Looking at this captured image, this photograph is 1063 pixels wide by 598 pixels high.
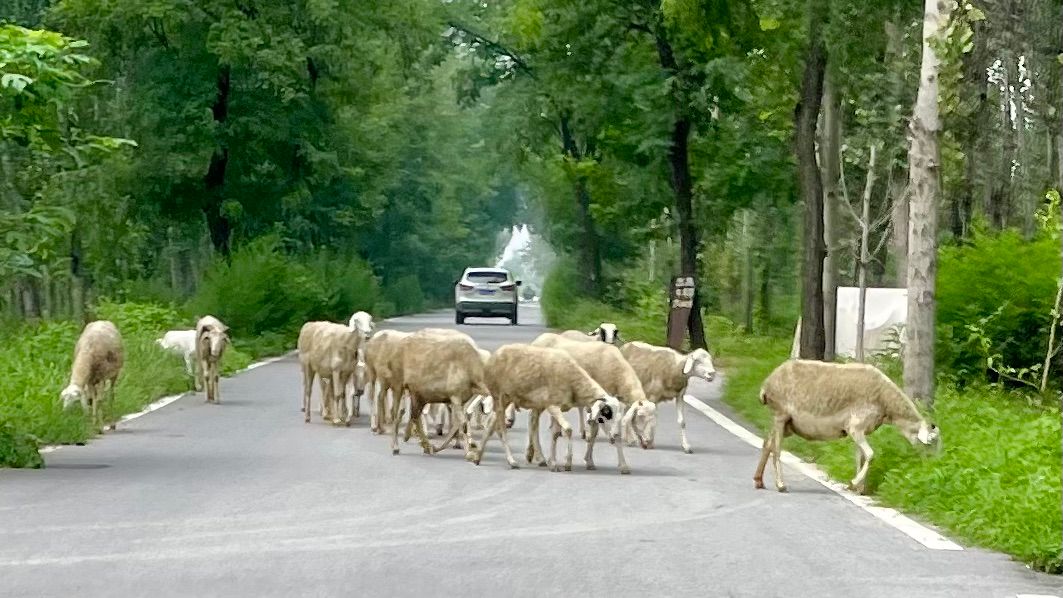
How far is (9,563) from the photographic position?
1067 centimetres

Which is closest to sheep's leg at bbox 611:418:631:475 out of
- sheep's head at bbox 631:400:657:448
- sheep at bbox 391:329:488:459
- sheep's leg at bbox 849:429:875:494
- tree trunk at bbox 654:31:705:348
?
sheep's head at bbox 631:400:657:448

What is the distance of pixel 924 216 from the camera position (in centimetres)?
1880

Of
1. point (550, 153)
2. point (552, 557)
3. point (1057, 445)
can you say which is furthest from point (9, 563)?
point (550, 153)

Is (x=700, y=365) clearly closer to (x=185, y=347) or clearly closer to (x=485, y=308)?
(x=185, y=347)

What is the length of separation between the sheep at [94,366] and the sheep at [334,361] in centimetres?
238

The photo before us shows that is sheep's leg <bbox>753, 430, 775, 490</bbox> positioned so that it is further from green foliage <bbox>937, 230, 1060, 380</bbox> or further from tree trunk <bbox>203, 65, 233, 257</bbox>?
tree trunk <bbox>203, 65, 233, 257</bbox>

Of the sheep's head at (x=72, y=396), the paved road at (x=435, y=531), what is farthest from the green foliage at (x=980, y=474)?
the sheep's head at (x=72, y=396)

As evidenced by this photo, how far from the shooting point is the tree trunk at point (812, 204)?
89.2ft

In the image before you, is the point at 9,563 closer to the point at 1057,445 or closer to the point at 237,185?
the point at 1057,445

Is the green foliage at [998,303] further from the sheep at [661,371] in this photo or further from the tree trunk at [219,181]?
the tree trunk at [219,181]

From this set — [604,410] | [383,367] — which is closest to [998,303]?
[383,367]

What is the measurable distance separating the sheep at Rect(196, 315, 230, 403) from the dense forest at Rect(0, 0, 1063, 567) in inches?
94.5

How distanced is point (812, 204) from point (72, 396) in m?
11.3

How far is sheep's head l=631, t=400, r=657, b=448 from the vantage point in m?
18.1
